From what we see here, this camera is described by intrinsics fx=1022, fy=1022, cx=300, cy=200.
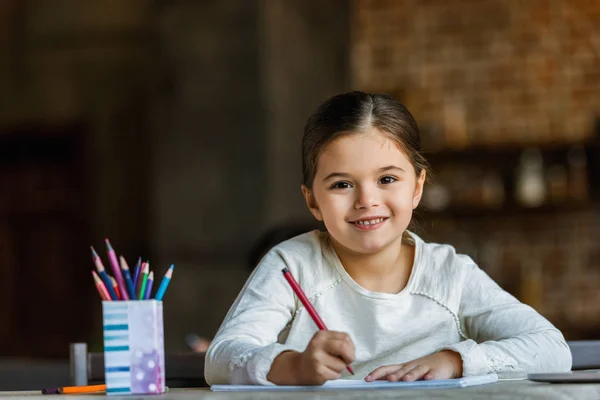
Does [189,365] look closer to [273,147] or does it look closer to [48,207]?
[273,147]

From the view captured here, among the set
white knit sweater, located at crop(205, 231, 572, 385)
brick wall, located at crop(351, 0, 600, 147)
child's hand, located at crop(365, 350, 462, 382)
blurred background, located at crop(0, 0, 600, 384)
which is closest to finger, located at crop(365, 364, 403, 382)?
child's hand, located at crop(365, 350, 462, 382)

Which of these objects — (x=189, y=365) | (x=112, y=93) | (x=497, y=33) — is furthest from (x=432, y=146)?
(x=189, y=365)

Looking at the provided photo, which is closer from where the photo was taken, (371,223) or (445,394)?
(445,394)

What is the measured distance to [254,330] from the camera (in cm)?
150

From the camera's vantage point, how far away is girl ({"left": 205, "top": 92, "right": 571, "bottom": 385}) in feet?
4.95

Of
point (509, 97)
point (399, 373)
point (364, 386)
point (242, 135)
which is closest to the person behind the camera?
point (364, 386)

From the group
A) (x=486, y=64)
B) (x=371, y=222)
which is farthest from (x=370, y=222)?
(x=486, y=64)

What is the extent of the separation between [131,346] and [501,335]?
0.62 m

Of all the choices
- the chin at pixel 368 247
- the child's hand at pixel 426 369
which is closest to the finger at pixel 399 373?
the child's hand at pixel 426 369

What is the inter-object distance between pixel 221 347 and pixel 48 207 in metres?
6.09

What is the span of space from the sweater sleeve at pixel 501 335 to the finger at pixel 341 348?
0.26 meters

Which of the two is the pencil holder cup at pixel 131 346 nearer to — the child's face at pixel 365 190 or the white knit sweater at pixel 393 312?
the white knit sweater at pixel 393 312

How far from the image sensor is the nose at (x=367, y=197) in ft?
4.99

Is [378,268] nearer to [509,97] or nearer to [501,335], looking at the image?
[501,335]
